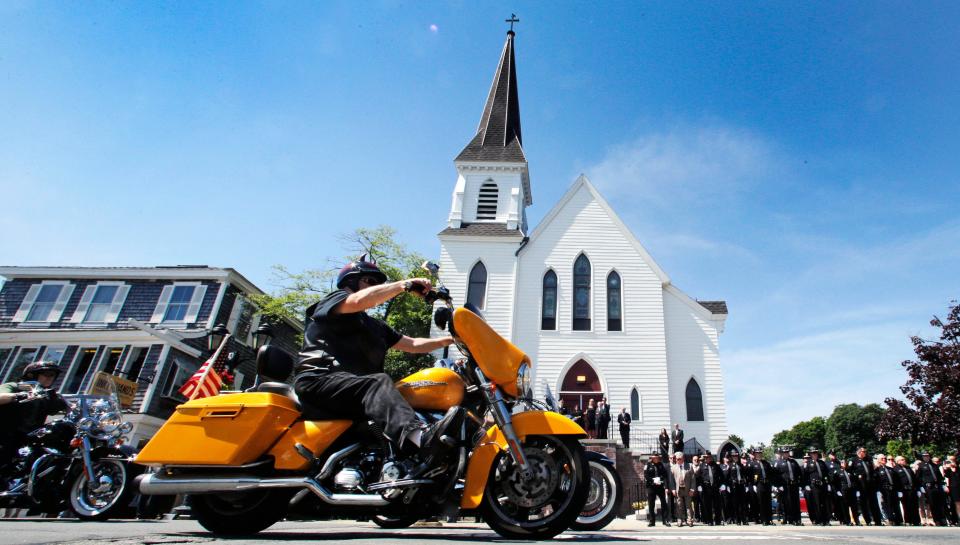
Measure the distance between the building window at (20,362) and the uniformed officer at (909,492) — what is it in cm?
3284

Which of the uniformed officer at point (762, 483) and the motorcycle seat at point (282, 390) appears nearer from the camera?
the motorcycle seat at point (282, 390)

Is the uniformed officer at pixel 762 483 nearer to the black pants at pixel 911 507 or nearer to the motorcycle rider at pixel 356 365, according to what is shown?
the black pants at pixel 911 507

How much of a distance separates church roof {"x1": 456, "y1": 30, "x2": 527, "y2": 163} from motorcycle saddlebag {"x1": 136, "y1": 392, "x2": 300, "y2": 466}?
2653 centimetres

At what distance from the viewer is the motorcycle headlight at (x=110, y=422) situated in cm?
631

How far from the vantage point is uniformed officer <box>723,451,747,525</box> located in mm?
12398

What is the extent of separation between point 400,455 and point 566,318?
67.7 feet

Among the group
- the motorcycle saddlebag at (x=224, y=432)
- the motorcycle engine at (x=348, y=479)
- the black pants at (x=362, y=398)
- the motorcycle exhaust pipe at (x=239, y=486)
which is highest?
the black pants at (x=362, y=398)

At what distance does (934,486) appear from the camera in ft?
40.3

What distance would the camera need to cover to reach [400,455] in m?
3.04

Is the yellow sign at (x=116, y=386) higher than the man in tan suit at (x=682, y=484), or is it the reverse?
the yellow sign at (x=116, y=386)

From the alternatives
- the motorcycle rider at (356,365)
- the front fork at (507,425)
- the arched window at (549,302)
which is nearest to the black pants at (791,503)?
the arched window at (549,302)

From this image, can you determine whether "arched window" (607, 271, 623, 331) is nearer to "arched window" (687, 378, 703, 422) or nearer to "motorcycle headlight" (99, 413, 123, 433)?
"arched window" (687, 378, 703, 422)

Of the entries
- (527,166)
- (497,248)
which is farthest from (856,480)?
(527,166)

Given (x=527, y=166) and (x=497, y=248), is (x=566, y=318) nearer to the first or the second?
(x=497, y=248)
